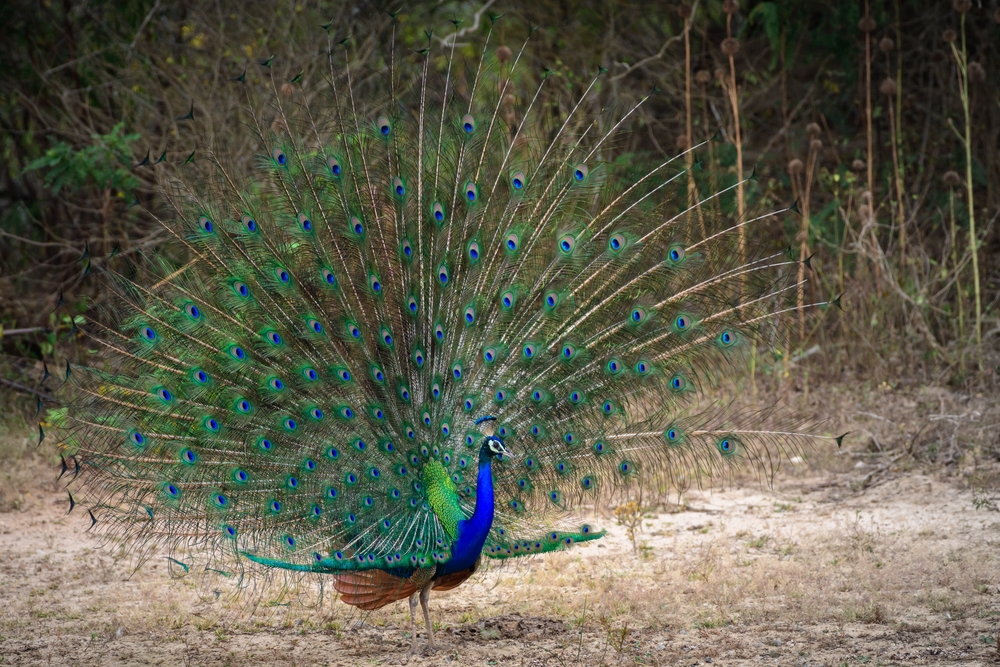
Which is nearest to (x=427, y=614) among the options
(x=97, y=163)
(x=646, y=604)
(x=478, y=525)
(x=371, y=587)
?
(x=371, y=587)

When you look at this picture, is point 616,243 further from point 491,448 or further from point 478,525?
point 478,525

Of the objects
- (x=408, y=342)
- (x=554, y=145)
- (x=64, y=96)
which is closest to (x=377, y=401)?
(x=408, y=342)

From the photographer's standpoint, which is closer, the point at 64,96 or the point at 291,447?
the point at 291,447

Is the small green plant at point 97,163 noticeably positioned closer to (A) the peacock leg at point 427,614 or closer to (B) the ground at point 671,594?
(B) the ground at point 671,594

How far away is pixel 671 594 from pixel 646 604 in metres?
0.23

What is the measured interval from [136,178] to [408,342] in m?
5.35

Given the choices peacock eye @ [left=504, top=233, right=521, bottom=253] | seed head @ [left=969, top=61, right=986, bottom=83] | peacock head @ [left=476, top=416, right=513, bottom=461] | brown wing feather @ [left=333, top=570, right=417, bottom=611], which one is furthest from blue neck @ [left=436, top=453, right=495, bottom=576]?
seed head @ [left=969, top=61, right=986, bottom=83]

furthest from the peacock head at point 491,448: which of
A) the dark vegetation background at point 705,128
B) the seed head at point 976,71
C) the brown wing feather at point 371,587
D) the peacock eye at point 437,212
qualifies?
the seed head at point 976,71

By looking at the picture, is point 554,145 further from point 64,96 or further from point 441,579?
point 64,96

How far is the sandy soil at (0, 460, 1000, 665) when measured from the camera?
16.0ft

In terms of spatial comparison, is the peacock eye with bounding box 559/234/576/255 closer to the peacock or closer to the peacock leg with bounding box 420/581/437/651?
the peacock

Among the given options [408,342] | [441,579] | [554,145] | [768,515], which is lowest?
[441,579]

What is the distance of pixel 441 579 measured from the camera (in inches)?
196

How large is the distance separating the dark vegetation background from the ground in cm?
118
